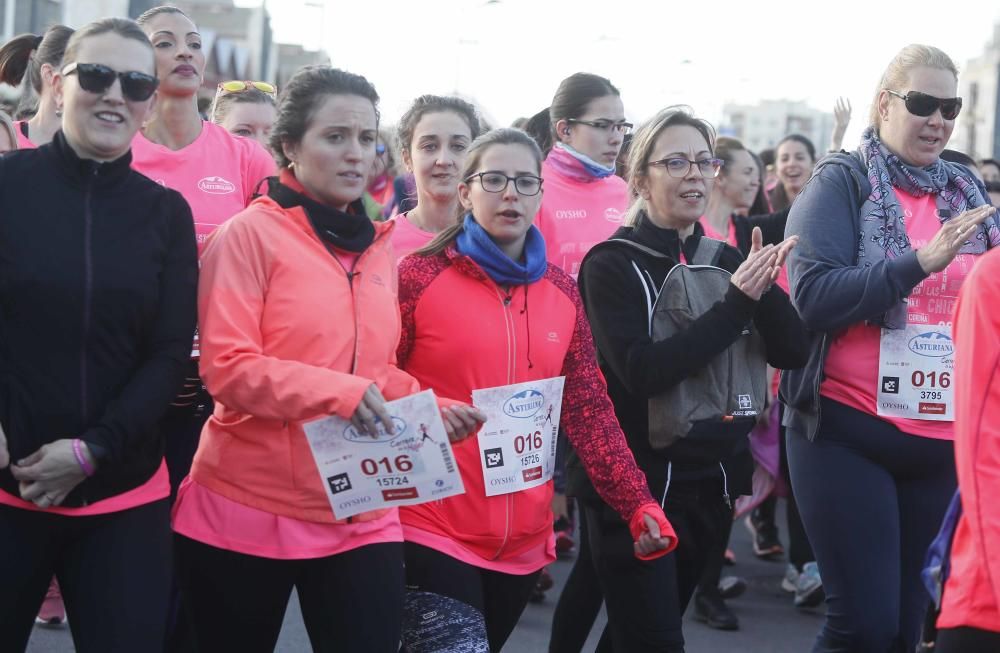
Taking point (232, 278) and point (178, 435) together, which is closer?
point (232, 278)

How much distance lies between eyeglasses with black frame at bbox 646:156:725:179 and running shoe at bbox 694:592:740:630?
2.82 meters

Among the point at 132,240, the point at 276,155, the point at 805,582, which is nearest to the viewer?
the point at 132,240

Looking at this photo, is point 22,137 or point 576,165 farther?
point 576,165

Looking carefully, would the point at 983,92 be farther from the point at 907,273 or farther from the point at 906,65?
the point at 907,273

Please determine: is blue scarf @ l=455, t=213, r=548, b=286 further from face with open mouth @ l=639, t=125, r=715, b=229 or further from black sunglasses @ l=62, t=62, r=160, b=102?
black sunglasses @ l=62, t=62, r=160, b=102

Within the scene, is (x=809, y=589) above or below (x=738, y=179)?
below

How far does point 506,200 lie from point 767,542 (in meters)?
4.75

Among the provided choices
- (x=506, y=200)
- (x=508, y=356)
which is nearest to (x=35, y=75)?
(x=506, y=200)

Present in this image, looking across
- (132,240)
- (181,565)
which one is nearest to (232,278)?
(132,240)

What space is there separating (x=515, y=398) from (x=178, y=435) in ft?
3.95

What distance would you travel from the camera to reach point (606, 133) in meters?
6.57

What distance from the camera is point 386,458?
11.2 feet

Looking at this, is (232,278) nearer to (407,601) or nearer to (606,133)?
(407,601)

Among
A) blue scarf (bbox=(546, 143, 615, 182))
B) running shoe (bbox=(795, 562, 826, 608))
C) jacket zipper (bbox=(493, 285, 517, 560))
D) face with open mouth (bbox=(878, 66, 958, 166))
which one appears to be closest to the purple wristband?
jacket zipper (bbox=(493, 285, 517, 560))
